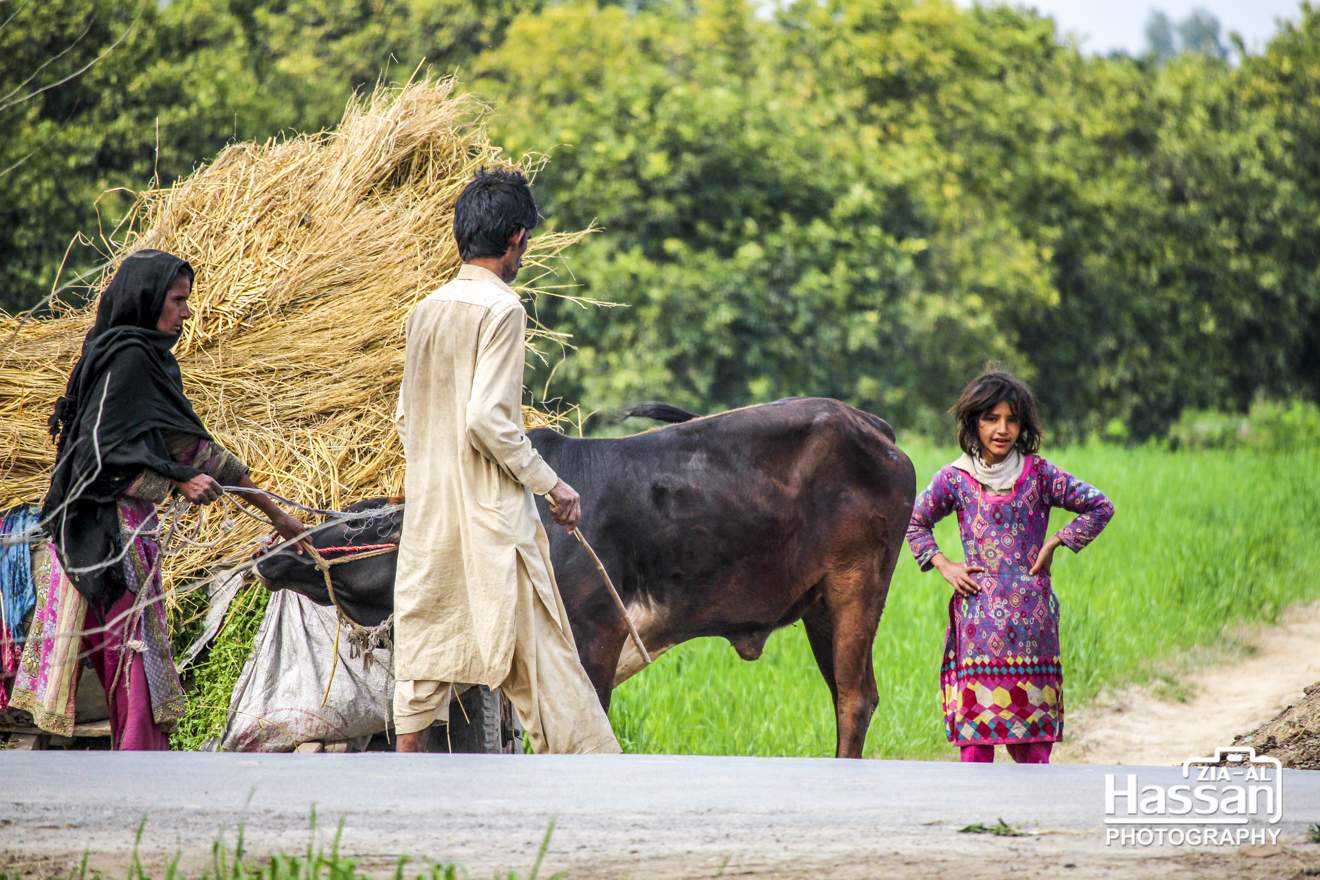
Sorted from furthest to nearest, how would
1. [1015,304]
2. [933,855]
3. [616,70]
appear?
[1015,304], [616,70], [933,855]

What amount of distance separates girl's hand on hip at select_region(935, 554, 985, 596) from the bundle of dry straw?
1.72m

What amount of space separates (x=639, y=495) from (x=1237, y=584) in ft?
20.0

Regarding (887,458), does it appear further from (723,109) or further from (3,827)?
(723,109)

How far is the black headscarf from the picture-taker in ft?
13.8

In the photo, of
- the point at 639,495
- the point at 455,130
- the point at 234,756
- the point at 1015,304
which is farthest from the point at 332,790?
the point at 1015,304

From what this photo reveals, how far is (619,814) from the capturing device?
339 centimetres

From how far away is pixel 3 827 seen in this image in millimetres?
3342

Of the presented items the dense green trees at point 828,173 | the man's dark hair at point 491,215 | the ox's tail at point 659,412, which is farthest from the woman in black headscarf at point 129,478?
the dense green trees at point 828,173

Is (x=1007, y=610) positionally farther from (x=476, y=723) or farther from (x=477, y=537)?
(x=476, y=723)

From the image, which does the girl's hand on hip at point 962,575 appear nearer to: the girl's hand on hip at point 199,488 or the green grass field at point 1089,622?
the girl's hand on hip at point 199,488

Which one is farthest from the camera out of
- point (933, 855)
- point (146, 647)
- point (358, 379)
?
point (358, 379)

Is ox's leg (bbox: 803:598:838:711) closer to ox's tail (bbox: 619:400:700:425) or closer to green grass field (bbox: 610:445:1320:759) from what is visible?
ox's tail (bbox: 619:400:700:425)

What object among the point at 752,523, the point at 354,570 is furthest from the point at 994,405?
A: the point at 354,570

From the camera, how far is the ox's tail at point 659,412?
5594 mm
